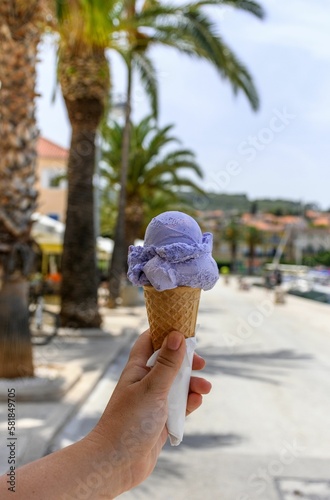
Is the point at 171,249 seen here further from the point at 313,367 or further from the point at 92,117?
the point at 92,117

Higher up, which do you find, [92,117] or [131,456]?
[92,117]

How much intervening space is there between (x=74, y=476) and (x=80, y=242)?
12796 millimetres

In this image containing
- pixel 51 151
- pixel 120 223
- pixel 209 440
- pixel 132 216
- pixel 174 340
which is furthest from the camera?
pixel 51 151

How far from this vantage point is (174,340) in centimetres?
146

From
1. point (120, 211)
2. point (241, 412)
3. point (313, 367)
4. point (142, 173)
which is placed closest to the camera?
point (241, 412)

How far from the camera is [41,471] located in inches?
51.9

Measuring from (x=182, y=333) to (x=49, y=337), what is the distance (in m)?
9.76

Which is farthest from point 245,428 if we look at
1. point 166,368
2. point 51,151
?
point 51,151

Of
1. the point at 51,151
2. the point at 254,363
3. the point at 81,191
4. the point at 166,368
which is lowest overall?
the point at 254,363

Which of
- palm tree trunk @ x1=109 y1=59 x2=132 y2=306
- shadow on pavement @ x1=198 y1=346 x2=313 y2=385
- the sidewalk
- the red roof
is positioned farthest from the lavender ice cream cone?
the red roof

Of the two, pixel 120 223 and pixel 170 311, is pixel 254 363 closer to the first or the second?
pixel 170 311

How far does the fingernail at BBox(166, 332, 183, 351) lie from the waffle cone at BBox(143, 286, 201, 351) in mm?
43

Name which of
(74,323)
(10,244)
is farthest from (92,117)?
(10,244)

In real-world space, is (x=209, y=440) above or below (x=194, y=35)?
below
